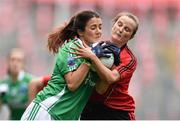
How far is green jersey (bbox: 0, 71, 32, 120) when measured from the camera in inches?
373

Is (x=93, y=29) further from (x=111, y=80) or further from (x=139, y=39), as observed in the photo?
(x=139, y=39)

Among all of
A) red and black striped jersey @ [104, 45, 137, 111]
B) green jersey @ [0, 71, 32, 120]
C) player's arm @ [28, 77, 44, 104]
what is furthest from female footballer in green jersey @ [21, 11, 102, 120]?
green jersey @ [0, 71, 32, 120]

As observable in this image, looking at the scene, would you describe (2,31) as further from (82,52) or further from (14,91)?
(82,52)

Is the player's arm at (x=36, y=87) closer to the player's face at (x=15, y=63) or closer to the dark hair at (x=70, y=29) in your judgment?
the dark hair at (x=70, y=29)

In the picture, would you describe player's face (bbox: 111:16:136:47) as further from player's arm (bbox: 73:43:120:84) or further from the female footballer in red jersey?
player's arm (bbox: 73:43:120:84)

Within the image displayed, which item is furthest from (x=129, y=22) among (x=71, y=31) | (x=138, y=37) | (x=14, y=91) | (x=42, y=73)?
(x=138, y=37)

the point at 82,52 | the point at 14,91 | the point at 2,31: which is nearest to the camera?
the point at 82,52

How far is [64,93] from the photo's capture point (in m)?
5.20

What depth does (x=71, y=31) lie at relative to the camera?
5461mm

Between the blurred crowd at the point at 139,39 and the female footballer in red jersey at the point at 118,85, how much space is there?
8.35 m

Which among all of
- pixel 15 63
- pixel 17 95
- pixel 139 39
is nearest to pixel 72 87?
pixel 17 95

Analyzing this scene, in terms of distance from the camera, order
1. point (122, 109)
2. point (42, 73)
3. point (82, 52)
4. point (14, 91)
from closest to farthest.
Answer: point (82, 52)
point (122, 109)
point (14, 91)
point (42, 73)

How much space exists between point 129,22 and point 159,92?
10.4 m

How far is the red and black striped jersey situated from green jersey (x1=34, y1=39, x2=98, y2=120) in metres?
0.28
